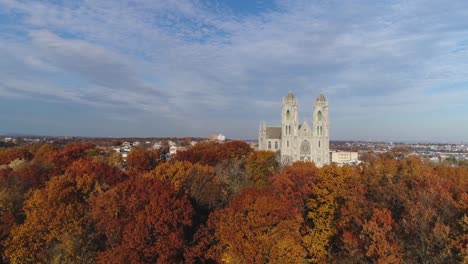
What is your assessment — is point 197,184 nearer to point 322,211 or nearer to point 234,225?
point 234,225

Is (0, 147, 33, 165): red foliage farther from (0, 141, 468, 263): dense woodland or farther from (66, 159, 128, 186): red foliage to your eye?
(0, 141, 468, 263): dense woodland

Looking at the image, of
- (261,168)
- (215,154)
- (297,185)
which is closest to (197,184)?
(297,185)

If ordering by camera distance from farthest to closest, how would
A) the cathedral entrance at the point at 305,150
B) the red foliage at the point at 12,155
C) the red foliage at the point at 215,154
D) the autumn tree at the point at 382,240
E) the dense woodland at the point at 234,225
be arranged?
the cathedral entrance at the point at 305,150 → the red foliage at the point at 215,154 → the red foliage at the point at 12,155 → the dense woodland at the point at 234,225 → the autumn tree at the point at 382,240

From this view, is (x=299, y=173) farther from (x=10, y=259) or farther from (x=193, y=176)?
(x=10, y=259)

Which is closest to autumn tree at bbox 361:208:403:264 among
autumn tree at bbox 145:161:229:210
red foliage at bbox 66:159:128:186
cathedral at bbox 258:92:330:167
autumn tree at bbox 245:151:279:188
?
autumn tree at bbox 145:161:229:210

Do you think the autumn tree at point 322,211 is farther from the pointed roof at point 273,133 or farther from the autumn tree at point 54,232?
the pointed roof at point 273,133

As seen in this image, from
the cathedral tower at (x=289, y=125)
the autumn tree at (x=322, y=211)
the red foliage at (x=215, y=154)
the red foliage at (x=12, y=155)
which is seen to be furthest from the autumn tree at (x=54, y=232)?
the cathedral tower at (x=289, y=125)

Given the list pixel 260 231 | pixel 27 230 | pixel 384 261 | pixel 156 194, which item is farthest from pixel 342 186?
pixel 27 230
